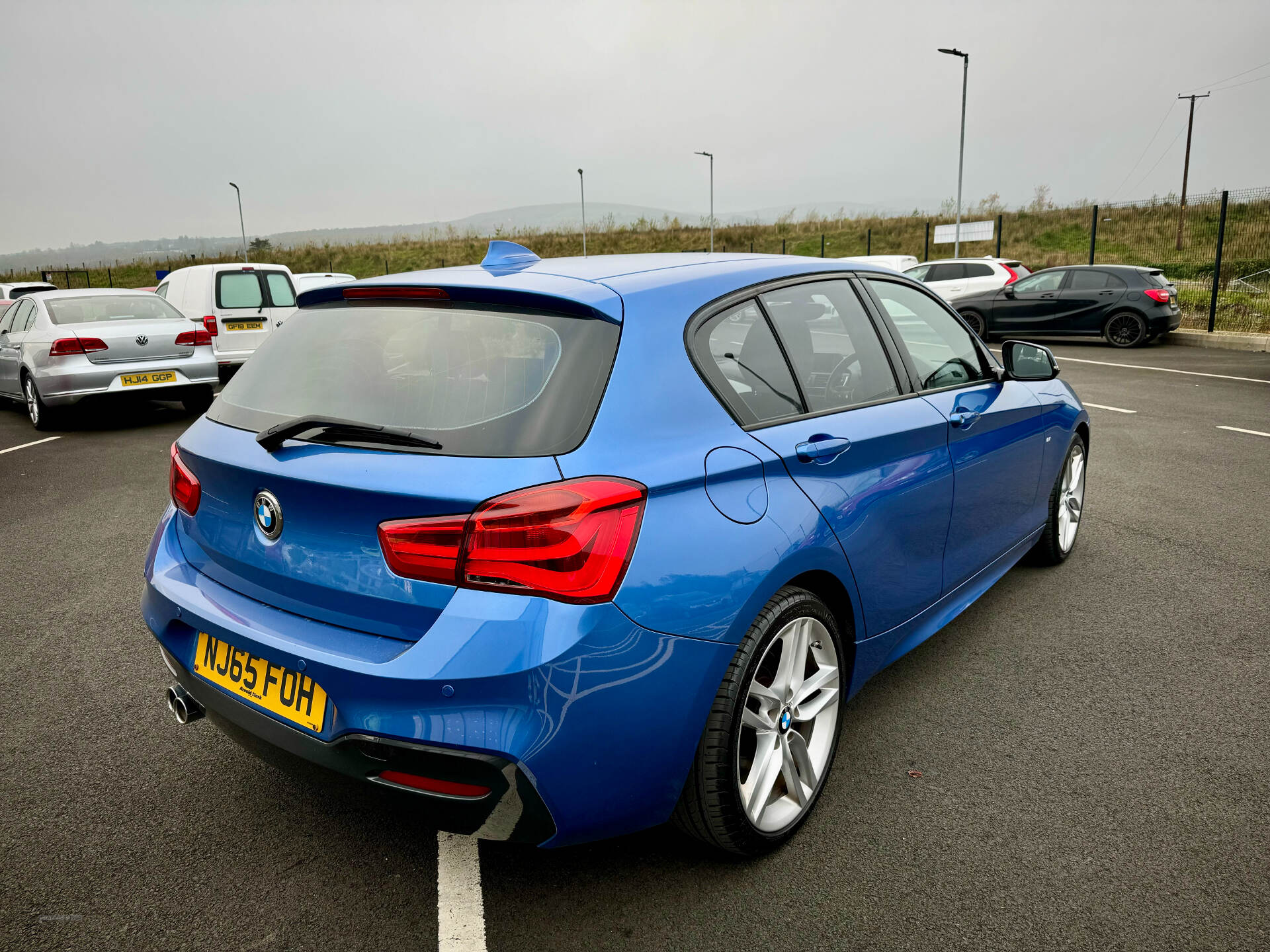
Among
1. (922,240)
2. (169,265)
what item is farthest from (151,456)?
(169,265)

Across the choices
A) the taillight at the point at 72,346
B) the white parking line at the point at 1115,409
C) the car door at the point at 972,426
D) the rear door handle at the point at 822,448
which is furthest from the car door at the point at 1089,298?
the rear door handle at the point at 822,448

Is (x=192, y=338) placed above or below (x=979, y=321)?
above

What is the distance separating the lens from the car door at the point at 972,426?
3279mm

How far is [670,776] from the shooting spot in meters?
2.12

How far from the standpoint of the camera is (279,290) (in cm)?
1257

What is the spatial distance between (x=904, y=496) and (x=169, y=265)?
57.6 metres

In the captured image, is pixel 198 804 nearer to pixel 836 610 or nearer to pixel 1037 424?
pixel 836 610

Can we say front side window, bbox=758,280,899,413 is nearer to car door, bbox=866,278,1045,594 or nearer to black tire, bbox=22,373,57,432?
car door, bbox=866,278,1045,594

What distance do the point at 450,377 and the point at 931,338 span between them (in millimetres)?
2135

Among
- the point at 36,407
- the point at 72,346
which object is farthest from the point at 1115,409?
the point at 36,407

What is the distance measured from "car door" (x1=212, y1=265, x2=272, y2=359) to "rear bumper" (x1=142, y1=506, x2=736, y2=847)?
11.0 m

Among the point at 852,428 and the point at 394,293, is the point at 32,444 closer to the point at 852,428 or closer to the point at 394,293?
the point at 394,293

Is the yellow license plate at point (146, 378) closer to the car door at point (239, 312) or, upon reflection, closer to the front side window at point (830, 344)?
the car door at point (239, 312)

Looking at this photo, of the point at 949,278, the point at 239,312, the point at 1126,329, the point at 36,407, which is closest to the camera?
the point at 36,407
